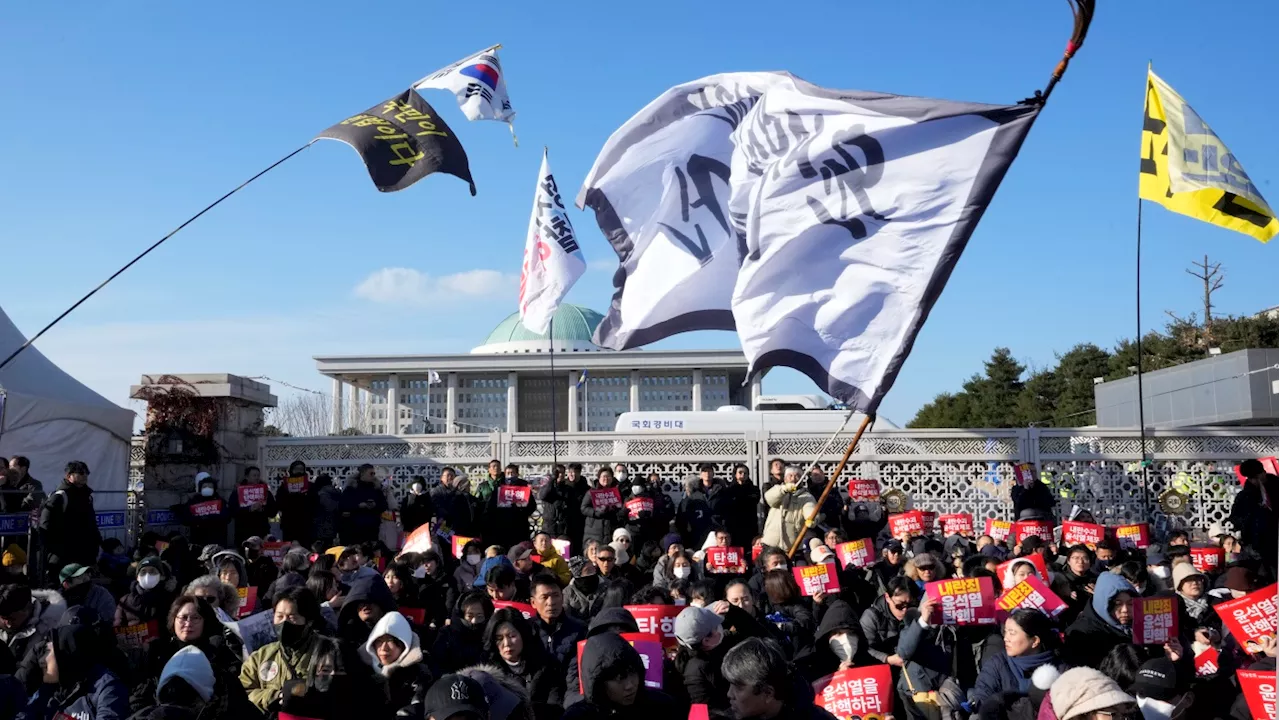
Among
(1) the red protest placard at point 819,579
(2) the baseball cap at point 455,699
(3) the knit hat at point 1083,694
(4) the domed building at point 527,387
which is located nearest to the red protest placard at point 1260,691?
(3) the knit hat at point 1083,694

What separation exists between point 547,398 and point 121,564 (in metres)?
61.3

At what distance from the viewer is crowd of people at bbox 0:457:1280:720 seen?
4871mm

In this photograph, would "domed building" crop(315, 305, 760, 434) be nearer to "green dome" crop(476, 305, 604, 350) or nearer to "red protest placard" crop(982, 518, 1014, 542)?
"green dome" crop(476, 305, 604, 350)

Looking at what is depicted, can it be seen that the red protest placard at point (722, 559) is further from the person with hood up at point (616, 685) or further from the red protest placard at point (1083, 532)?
the person with hood up at point (616, 685)

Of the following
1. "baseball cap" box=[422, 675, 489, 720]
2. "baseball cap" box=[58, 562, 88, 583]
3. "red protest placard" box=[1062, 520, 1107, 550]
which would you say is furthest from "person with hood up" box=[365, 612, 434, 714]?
"red protest placard" box=[1062, 520, 1107, 550]

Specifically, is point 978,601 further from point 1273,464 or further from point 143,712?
point 1273,464

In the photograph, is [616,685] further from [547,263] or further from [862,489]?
[862,489]

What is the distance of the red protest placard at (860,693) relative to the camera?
6.47 m

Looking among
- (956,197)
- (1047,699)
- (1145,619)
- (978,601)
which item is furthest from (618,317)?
(1047,699)

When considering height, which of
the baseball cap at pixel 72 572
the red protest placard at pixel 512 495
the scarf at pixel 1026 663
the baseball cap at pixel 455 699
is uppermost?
the red protest placard at pixel 512 495

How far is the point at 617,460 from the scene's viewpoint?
18.1 metres

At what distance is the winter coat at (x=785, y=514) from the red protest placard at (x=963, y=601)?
5488 millimetres

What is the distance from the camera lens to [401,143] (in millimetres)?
10859

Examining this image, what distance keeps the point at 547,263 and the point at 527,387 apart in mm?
56791
